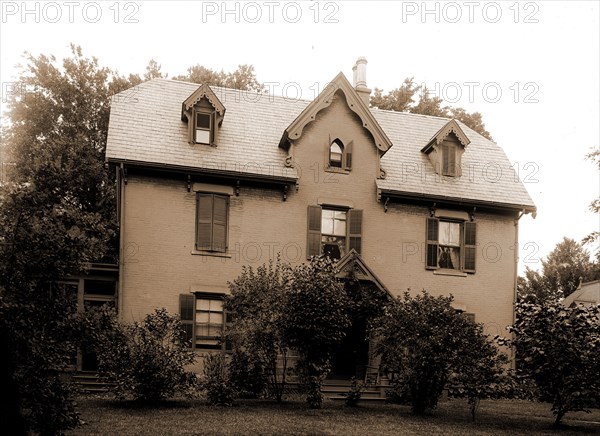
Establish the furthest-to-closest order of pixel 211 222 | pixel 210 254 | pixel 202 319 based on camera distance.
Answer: pixel 211 222 < pixel 210 254 < pixel 202 319

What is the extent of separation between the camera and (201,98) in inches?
896

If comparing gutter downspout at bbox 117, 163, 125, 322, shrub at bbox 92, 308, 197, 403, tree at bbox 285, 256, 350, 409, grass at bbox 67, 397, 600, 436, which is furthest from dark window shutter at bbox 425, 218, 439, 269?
shrub at bbox 92, 308, 197, 403

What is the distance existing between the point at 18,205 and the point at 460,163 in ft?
56.8

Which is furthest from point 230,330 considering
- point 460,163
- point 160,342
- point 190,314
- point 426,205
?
point 460,163

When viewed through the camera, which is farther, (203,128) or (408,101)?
(408,101)

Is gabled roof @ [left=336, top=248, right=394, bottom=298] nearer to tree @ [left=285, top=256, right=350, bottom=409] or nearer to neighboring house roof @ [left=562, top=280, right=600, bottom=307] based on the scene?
tree @ [left=285, top=256, right=350, bottom=409]

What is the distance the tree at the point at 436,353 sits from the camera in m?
16.3

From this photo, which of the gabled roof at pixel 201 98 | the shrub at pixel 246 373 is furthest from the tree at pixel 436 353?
the gabled roof at pixel 201 98

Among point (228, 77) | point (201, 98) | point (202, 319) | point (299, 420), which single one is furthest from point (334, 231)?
point (228, 77)

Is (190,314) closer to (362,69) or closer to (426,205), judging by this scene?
(426,205)

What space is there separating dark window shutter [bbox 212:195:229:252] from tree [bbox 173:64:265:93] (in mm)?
13360

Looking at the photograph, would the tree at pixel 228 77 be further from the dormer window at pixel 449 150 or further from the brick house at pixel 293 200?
the dormer window at pixel 449 150

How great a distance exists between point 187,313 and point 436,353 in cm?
838

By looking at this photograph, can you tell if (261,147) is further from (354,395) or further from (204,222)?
(354,395)
